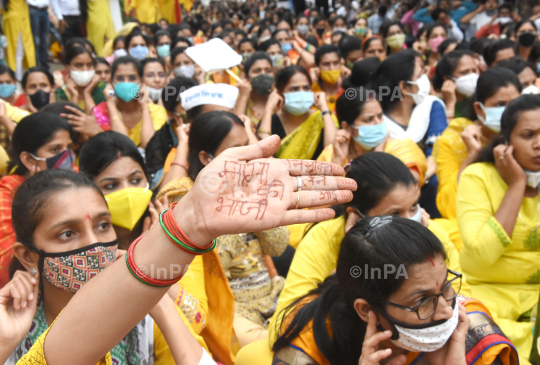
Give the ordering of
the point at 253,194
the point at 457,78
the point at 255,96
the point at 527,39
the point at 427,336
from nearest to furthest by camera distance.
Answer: the point at 253,194
the point at 427,336
the point at 457,78
the point at 255,96
the point at 527,39

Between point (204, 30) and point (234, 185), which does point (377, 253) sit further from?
point (204, 30)

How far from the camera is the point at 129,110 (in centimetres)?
448

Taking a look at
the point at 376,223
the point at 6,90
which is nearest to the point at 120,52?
the point at 6,90

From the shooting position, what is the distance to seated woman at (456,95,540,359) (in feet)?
7.43

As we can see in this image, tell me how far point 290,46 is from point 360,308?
7.08 m

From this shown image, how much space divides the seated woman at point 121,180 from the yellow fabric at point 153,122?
1.76m

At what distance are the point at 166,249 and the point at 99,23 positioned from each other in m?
9.16

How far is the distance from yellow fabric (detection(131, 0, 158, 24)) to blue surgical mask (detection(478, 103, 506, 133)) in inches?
368

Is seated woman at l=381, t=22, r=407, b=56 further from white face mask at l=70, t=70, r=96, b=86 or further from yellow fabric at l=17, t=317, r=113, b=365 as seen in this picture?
yellow fabric at l=17, t=317, r=113, b=365

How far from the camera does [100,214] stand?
1.61 metres

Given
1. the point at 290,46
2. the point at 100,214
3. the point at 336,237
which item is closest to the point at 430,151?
the point at 336,237

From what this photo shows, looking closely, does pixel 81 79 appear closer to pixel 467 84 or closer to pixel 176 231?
pixel 467 84

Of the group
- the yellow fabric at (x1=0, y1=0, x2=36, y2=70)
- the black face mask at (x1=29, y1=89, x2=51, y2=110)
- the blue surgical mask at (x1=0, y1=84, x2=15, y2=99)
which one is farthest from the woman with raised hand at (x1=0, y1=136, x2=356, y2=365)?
the yellow fabric at (x1=0, y1=0, x2=36, y2=70)

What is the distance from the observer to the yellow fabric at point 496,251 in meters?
2.25
